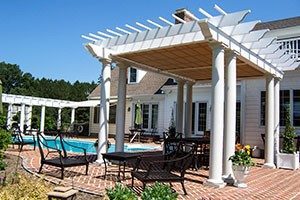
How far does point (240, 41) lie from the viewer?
9.28m

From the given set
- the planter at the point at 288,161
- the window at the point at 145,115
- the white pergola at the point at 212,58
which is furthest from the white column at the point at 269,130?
the window at the point at 145,115

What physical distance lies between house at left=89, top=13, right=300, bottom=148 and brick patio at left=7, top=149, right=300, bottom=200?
6.07 m

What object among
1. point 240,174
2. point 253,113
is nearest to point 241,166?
point 240,174

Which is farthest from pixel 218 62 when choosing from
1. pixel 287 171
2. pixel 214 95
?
pixel 287 171

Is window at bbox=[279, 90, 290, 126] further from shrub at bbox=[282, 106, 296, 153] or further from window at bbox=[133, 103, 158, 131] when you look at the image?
window at bbox=[133, 103, 158, 131]

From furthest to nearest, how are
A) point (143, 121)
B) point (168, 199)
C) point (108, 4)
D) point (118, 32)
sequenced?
point (143, 121), point (108, 4), point (118, 32), point (168, 199)

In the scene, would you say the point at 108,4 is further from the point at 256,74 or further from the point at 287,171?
the point at 287,171

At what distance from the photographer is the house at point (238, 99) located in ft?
53.0

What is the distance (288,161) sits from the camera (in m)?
12.4

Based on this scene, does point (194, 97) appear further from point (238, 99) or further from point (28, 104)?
point (28, 104)

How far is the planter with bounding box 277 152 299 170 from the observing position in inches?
481

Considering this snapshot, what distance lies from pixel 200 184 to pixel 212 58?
348 cm

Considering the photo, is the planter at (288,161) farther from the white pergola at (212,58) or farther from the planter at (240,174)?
the planter at (240,174)

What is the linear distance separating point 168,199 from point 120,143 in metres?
7.50
